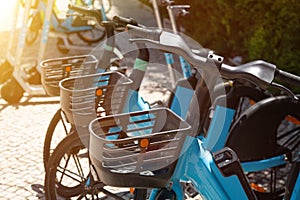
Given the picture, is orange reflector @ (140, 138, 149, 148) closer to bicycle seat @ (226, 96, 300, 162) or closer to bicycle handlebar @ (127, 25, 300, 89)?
bicycle handlebar @ (127, 25, 300, 89)

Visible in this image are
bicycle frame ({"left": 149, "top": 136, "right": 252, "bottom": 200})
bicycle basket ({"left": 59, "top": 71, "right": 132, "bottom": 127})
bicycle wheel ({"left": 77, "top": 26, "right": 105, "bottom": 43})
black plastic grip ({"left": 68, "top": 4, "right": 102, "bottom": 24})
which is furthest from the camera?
bicycle wheel ({"left": 77, "top": 26, "right": 105, "bottom": 43})

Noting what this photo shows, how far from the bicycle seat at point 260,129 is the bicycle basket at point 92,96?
0.86 meters


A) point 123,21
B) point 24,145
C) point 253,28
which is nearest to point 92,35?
point 253,28

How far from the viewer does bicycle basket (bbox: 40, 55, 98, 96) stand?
349cm

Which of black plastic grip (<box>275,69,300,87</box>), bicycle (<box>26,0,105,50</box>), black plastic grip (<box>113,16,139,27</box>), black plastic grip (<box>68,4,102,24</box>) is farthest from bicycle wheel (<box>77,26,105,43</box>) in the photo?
black plastic grip (<box>275,69,300,87</box>)

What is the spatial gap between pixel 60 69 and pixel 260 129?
4.61ft

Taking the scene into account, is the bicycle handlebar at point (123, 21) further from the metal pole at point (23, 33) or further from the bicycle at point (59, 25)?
the bicycle at point (59, 25)

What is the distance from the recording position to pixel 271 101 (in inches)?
135

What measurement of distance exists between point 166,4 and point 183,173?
2413 millimetres

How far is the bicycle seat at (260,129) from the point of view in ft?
11.3

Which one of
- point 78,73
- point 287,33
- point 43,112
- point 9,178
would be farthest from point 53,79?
point 287,33

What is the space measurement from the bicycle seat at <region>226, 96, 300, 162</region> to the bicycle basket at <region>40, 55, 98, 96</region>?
3.49 feet

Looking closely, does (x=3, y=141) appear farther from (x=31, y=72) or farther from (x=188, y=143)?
(x=188, y=143)

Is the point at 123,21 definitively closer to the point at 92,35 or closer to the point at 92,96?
the point at 92,96
